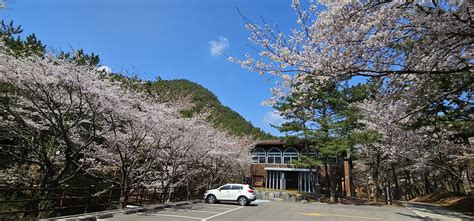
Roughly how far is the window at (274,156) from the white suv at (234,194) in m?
15.9

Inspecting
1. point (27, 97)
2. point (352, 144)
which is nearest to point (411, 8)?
point (27, 97)

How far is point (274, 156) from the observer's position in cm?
3350

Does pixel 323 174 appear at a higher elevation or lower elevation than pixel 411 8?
lower

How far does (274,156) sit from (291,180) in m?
3.90

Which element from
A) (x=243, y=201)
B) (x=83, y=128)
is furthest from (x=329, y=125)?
(x=83, y=128)

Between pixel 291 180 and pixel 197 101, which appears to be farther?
pixel 197 101

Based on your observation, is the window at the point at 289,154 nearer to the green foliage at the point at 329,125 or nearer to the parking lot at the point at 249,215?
the green foliage at the point at 329,125

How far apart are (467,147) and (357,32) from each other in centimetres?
1601

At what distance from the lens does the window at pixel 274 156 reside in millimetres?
33219

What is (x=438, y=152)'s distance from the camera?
17328 mm

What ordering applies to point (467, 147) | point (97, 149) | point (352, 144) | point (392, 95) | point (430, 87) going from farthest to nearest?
point (352, 144) < point (467, 147) < point (97, 149) < point (430, 87) < point (392, 95)

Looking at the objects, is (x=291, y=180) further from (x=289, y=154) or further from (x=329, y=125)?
(x=329, y=125)

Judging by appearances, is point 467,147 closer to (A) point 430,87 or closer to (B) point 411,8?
(A) point 430,87

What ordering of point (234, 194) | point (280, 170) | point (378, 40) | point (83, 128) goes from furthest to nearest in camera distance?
point (280, 170)
point (234, 194)
point (83, 128)
point (378, 40)
